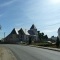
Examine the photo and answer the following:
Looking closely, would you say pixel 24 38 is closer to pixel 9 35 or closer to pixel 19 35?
pixel 19 35

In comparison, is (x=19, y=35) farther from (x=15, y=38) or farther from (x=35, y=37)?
(x=35, y=37)

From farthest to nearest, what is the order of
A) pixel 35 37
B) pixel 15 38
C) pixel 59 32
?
pixel 35 37, pixel 15 38, pixel 59 32

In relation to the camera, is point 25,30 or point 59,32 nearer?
point 59,32

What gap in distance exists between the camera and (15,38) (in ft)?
467

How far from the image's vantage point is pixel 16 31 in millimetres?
143125

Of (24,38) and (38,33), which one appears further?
(38,33)

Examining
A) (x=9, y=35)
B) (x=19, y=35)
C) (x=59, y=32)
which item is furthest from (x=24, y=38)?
(x=59, y=32)

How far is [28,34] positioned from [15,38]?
32.4 ft

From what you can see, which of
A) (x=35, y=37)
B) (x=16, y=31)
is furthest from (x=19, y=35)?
(x=35, y=37)

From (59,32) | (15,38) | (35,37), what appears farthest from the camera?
(35,37)

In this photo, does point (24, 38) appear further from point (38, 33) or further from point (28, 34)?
point (38, 33)

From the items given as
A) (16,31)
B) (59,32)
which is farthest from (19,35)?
(59,32)

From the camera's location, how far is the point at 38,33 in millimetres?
162000

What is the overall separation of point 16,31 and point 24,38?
6.97 meters
